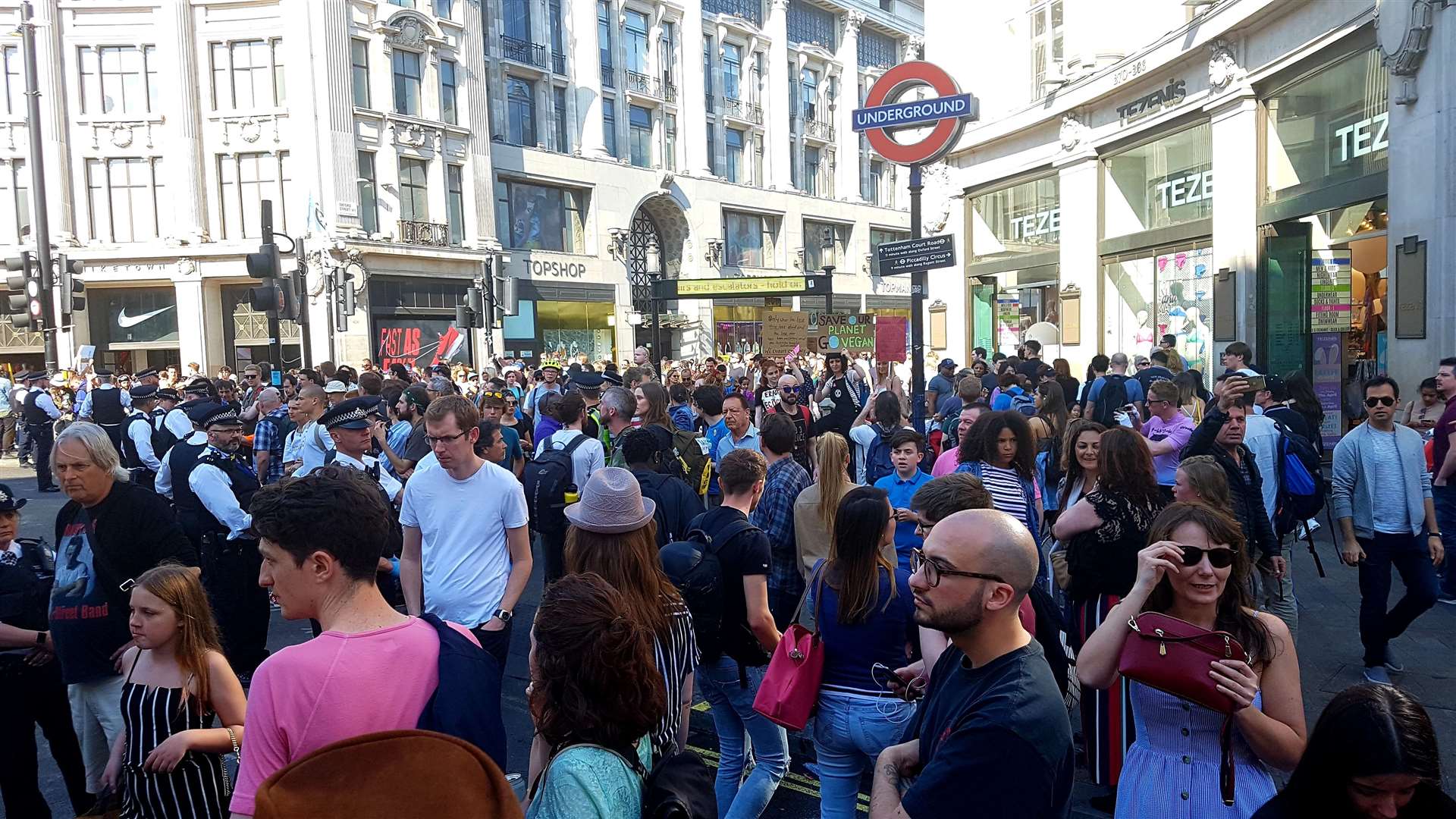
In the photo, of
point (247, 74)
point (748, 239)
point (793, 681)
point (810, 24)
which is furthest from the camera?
point (810, 24)

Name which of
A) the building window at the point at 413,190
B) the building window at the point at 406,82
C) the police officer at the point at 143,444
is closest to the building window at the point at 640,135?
the building window at the point at 406,82

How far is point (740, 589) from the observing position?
4.02 meters

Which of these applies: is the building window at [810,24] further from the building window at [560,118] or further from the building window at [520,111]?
the building window at [520,111]

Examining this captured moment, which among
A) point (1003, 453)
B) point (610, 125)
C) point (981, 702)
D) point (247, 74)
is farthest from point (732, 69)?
point (981, 702)

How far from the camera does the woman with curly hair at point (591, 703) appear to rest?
2.06 metres

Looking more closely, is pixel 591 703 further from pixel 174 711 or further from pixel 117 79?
pixel 117 79

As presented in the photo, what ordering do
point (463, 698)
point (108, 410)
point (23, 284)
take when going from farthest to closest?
point (108, 410)
point (23, 284)
point (463, 698)

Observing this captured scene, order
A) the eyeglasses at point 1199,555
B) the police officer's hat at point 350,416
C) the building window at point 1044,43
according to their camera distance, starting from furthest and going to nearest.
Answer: the building window at point 1044,43, the police officer's hat at point 350,416, the eyeglasses at point 1199,555

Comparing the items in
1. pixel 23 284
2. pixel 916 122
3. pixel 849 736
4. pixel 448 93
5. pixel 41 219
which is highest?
pixel 448 93

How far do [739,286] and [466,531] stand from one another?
72.8 ft

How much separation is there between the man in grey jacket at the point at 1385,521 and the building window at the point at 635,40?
38.3 metres

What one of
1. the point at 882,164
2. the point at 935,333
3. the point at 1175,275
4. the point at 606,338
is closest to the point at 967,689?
the point at 1175,275

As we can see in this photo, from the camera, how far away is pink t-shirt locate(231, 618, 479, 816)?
2234mm

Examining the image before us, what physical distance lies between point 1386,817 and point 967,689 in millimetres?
835
